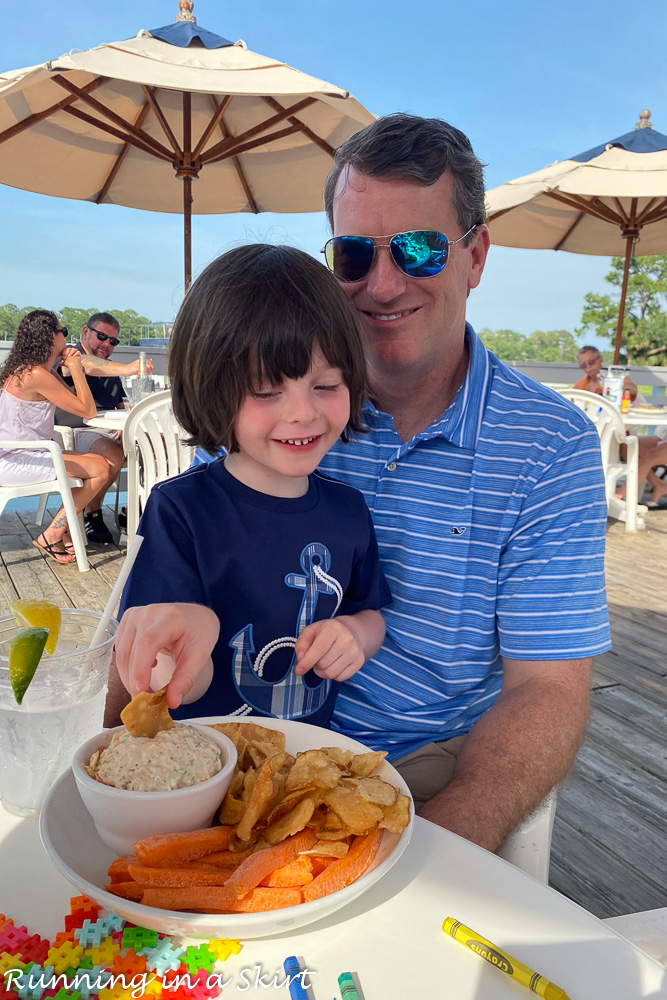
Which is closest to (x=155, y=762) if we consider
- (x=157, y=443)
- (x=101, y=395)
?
(x=157, y=443)

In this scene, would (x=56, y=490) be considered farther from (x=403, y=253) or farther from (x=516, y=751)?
(x=516, y=751)

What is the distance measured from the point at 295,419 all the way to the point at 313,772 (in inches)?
25.7

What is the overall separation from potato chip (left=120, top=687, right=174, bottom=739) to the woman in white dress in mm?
4383

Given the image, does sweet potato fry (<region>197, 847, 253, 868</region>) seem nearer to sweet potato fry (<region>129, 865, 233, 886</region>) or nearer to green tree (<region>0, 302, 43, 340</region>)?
sweet potato fry (<region>129, 865, 233, 886</region>)

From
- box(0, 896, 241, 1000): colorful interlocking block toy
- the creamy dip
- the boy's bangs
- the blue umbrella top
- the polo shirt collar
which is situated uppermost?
the blue umbrella top

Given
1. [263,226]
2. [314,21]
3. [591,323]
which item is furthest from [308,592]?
[314,21]

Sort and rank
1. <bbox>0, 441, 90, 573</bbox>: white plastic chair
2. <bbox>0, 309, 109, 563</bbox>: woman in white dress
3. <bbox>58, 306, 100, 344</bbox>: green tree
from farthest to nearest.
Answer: <bbox>58, 306, 100, 344</bbox>: green tree < <bbox>0, 309, 109, 563</bbox>: woman in white dress < <bbox>0, 441, 90, 573</bbox>: white plastic chair

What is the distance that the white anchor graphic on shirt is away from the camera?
125cm

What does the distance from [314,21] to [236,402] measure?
64.1 m

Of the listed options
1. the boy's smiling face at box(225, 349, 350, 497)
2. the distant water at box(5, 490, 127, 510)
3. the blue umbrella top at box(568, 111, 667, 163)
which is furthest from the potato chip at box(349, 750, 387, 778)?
the blue umbrella top at box(568, 111, 667, 163)

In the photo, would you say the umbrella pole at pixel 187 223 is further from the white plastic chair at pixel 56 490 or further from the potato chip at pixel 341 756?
the potato chip at pixel 341 756

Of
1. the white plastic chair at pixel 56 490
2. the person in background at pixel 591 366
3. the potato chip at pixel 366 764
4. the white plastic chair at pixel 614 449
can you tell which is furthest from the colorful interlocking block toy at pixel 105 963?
the person in background at pixel 591 366

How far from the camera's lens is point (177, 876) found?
63 centimetres

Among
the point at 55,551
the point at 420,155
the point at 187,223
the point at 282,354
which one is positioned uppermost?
the point at 187,223
